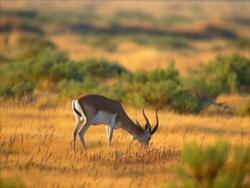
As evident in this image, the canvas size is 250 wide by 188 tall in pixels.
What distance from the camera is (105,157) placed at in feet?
37.6

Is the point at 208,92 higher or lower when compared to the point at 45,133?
higher

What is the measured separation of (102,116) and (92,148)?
76 centimetres

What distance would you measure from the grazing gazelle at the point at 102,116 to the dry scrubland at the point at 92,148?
0.28 meters

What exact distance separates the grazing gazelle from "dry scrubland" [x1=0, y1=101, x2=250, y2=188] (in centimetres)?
28

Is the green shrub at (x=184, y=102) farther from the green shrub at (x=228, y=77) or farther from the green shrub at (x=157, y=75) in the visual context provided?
the green shrub at (x=157, y=75)

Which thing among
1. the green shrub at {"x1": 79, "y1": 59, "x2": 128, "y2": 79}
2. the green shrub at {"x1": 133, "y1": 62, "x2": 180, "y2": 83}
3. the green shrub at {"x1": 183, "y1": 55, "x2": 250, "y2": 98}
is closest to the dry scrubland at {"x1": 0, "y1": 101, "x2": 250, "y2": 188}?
the green shrub at {"x1": 133, "y1": 62, "x2": 180, "y2": 83}

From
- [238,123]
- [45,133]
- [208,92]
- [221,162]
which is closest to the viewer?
[221,162]

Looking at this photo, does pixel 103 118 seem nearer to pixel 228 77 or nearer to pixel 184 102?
pixel 184 102

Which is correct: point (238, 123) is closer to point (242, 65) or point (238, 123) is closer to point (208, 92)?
point (208, 92)

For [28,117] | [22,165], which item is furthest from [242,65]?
[22,165]

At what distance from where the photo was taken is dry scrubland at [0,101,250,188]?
9.82 meters

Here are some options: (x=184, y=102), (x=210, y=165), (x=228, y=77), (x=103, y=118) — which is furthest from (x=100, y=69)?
(x=210, y=165)

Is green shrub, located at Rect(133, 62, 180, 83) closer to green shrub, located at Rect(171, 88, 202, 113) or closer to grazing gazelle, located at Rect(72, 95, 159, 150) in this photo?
green shrub, located at Rect(171, 88, 202, 113)

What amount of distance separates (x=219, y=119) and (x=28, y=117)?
502 centimetres
